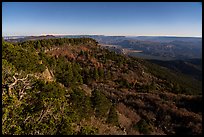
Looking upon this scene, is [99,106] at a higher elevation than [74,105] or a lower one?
lower

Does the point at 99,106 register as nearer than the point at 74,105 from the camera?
No

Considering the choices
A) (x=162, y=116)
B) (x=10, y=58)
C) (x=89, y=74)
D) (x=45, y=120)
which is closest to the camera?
(x=45, y=120)

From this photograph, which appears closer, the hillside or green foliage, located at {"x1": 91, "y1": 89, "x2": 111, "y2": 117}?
the hillside

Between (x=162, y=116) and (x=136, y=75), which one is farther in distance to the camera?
(x=136, y=75)

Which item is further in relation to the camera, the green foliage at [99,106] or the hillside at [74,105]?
the green foliage at [99,106]

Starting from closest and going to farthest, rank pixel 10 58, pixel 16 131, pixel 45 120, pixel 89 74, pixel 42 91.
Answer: pixel 16 131 → pixel 45 120 → pixel 42 91 → pixel 10 58 → pixel 89 74

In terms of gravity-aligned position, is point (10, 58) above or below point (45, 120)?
above

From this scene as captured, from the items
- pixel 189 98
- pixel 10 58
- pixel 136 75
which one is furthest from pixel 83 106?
pixel 136 75

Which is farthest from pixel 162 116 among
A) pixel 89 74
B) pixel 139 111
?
pixel 89 74

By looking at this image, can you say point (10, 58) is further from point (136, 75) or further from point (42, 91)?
point (136, 75)

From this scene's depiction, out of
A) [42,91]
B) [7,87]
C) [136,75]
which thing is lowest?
[136,75]
